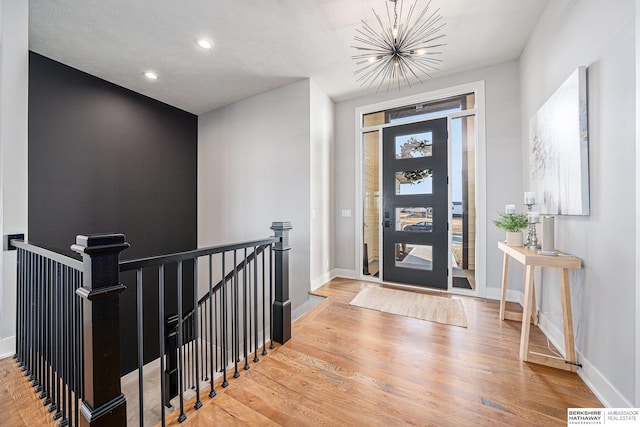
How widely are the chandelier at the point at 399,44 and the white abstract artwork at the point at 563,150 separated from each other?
3.83 ft

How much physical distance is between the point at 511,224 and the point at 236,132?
3.88 meters

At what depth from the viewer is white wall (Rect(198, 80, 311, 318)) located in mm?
3365

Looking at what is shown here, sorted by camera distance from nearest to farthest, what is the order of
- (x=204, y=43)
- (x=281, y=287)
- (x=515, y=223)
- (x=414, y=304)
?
(x=281, y=287)
(x=515, y=223)
(x=204, y=43)
(x=414, y=304)

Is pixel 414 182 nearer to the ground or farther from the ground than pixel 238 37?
nearer to the ground

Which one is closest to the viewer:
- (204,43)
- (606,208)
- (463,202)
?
(606,208)

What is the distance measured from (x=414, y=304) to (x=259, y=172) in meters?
2.82

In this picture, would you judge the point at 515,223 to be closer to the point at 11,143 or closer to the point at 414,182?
the point at 414,182

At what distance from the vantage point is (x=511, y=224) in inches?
86.7

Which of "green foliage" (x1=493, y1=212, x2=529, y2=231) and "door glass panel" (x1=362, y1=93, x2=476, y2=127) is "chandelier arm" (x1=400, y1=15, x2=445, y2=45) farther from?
"green foliage" (x1=493, y1=212, x2=529, y2=231)

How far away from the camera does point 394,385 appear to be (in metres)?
1.58

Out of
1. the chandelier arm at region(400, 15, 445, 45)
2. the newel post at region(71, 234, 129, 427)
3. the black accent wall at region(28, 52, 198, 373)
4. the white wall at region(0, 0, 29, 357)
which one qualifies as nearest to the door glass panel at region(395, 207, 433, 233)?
the chandelier arm at region(400, 15, 445, 45)

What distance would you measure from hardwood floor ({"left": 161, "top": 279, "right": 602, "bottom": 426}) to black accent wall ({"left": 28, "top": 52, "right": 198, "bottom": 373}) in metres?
2.93

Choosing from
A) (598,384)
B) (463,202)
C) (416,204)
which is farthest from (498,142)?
(598,384)

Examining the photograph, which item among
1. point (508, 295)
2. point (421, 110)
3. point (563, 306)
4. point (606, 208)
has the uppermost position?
point (421, 110)
